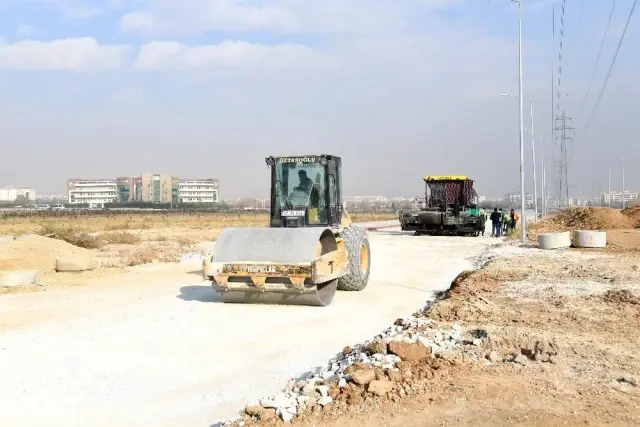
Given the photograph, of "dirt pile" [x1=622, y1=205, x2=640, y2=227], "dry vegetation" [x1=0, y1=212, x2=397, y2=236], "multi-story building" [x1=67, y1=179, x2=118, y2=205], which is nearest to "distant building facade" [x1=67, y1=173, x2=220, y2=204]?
"multi-story building" [x1=67, y1=179, x2=118, y2=205]

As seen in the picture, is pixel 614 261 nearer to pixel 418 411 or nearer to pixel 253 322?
pixel 253 322

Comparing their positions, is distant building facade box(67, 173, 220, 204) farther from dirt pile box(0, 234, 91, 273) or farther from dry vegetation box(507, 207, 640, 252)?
dirt pile box(0, 234, 91, 273)

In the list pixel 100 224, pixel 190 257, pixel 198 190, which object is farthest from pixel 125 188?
pixel 190 257

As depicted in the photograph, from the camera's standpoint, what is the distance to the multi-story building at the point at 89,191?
180m

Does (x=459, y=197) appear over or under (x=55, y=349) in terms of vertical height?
over

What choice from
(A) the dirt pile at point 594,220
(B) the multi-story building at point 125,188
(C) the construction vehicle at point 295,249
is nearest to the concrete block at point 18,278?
(C) the construction vehicle at point 295,249

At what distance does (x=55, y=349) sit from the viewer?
339 inches

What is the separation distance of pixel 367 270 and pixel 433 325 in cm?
563

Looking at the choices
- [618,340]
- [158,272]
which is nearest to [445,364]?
[618,340]

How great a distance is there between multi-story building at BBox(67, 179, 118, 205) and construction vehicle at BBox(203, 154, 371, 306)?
574ft

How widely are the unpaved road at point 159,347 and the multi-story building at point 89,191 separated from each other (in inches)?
6889

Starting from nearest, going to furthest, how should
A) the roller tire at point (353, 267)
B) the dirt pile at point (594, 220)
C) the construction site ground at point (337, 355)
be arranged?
the construction site ground at point (337, 355)
the roller tire at point (353, 267)
the dirt pile at point (594, 220)

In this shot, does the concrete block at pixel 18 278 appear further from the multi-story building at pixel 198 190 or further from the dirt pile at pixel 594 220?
the multi-story building at pixel 198 190

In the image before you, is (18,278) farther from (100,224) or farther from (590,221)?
(100,224)
